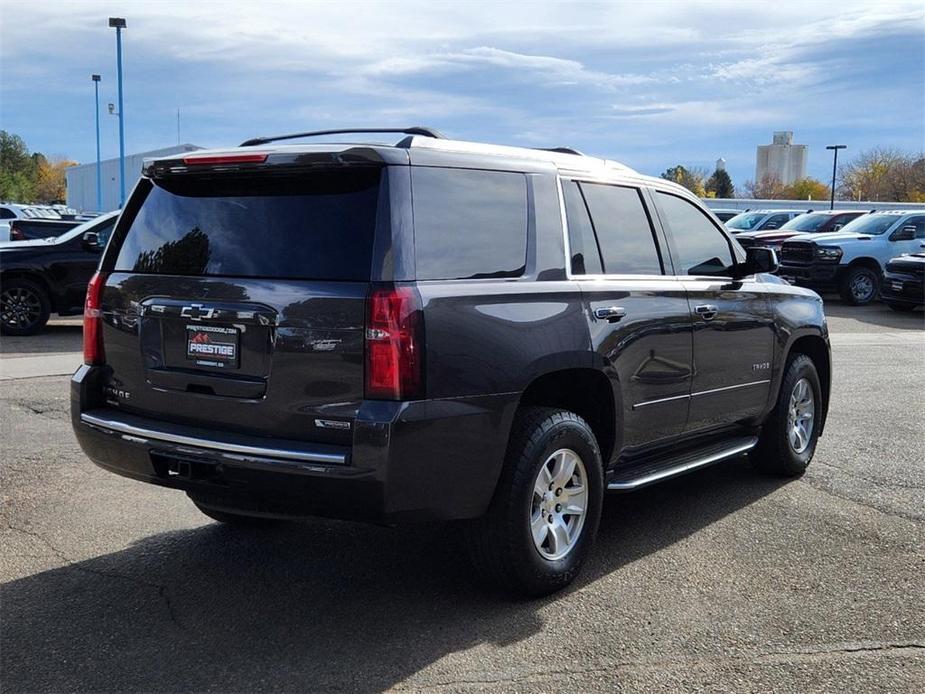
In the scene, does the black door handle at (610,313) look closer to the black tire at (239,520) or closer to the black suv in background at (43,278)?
the black tire at (239,520)

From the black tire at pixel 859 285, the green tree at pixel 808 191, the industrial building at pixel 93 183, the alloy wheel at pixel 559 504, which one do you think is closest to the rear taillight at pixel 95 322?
the alloy wheel at pixel 559 504

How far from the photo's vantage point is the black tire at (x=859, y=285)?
20.2 metres

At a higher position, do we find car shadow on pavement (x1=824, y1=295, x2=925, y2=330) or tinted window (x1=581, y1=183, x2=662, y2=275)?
tinted window (x1=581, y1=183, x2=662, y2=275)

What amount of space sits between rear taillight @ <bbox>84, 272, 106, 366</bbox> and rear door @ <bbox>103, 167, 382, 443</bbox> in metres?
0.07

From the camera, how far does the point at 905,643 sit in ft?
13.1

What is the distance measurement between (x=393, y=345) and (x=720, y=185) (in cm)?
11493

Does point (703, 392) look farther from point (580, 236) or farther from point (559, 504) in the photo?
point (559, 504)

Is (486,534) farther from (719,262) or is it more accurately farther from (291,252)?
(719,262)

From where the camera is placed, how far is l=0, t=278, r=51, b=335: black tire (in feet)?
44.6

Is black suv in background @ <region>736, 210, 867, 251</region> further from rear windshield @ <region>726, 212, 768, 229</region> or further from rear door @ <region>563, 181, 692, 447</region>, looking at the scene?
rear door @ <region>563, 181, 692, 447</region>

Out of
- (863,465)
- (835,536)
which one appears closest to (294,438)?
(835,536)

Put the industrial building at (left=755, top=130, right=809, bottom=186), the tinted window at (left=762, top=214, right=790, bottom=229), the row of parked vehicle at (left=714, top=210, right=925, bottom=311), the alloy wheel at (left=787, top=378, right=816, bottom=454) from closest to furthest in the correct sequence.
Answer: the alloy wheel at (left=787, top=378, right=816, bottom=454), the row of parked vehicle at (left=714, top=210, right=925, bottom=311), the tinted window at (left=762, top=214, right=790, bottom=229), the industrial building at (left=755, top=130, right=809, bottom=186)

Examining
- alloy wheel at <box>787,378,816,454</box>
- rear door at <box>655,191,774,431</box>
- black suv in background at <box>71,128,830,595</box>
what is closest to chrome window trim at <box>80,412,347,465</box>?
black suv in background at <box>71,128,830,595</box>

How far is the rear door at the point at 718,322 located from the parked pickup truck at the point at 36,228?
668 inches
